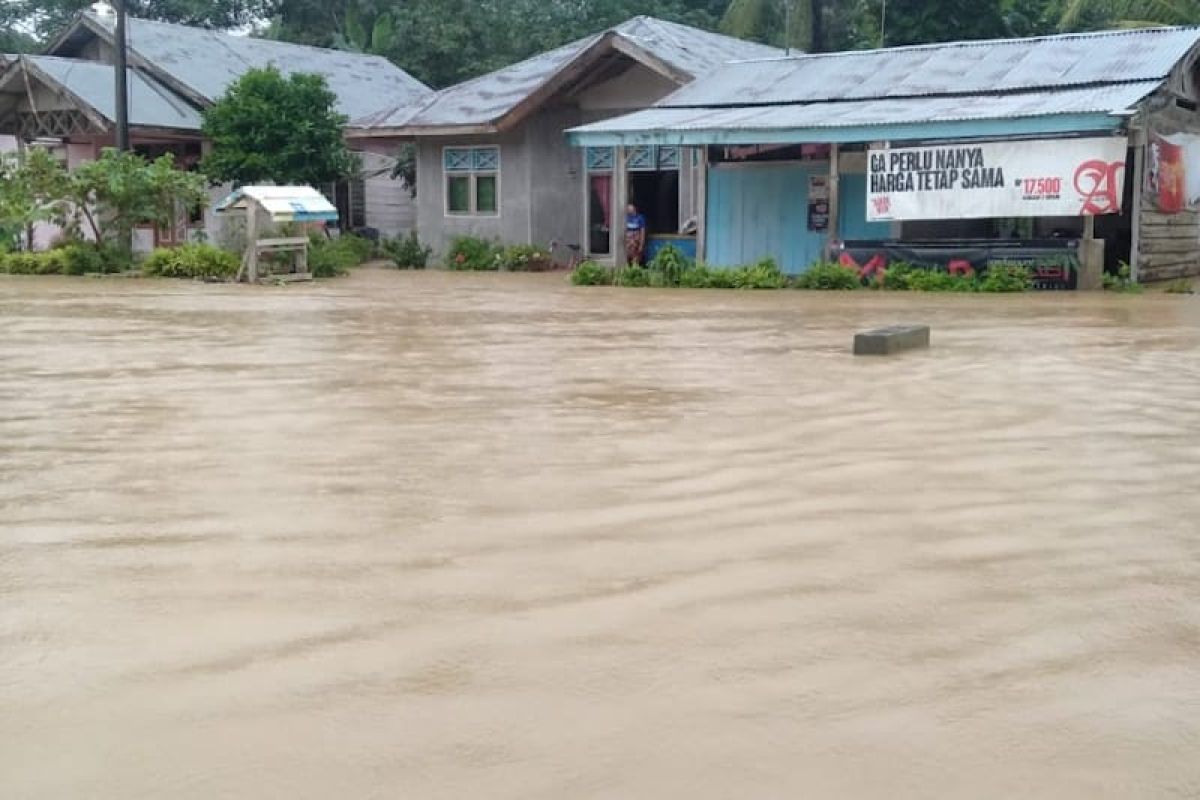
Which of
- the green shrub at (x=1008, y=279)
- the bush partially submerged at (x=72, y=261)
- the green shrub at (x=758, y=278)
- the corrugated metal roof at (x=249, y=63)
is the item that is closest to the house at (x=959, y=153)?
the green shrub at (x=1008, y=279)

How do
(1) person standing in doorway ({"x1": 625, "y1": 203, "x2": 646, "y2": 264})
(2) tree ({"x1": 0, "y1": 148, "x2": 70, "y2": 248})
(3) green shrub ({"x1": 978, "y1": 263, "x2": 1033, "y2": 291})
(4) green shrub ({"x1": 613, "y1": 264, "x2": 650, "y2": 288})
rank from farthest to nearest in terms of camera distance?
(1) person standing in doorway ({"x1": 625, "y1": 203, "x2": 646, "y2": 264}), (2) tree ({"x1": 0, "y1": 148, "x2": 70, "y2": 248}), (4) green shrub ({"x1": 613, "y1": 264, "x2": 650, "y2": 288}), (3) green shrub ({"x1": 978, "y1": 263, "x2": 1033, "y2": 291})

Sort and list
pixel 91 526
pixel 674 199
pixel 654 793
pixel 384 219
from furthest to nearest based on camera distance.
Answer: pixel 384 219
pixel 674 199
pixel 91 526
pixel 654 793

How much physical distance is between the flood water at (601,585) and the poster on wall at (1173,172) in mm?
9336

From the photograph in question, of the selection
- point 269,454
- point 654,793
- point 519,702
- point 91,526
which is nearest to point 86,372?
point 269,454

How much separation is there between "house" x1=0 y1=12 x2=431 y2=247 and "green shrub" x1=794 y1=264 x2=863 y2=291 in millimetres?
13393

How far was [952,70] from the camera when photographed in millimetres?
18734

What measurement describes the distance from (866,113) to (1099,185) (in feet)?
10.8

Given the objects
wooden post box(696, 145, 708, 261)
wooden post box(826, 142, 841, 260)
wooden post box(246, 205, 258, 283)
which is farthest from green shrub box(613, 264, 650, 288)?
wooden post box(246, 205, 258, 283)

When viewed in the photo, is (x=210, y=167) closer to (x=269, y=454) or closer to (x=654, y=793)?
(x=269, y=454)

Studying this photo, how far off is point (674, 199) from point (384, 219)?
868 cm

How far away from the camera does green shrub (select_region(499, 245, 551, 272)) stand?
2320 cm

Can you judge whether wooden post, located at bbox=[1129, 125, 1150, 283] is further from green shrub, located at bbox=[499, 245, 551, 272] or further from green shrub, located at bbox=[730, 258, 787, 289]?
green shrub, located at bbox=[499, 245, 551, 272]

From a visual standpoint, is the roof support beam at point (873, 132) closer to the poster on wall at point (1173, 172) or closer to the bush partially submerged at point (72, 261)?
the poster on wall at point (1173, 172)

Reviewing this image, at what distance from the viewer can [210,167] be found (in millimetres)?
24094
